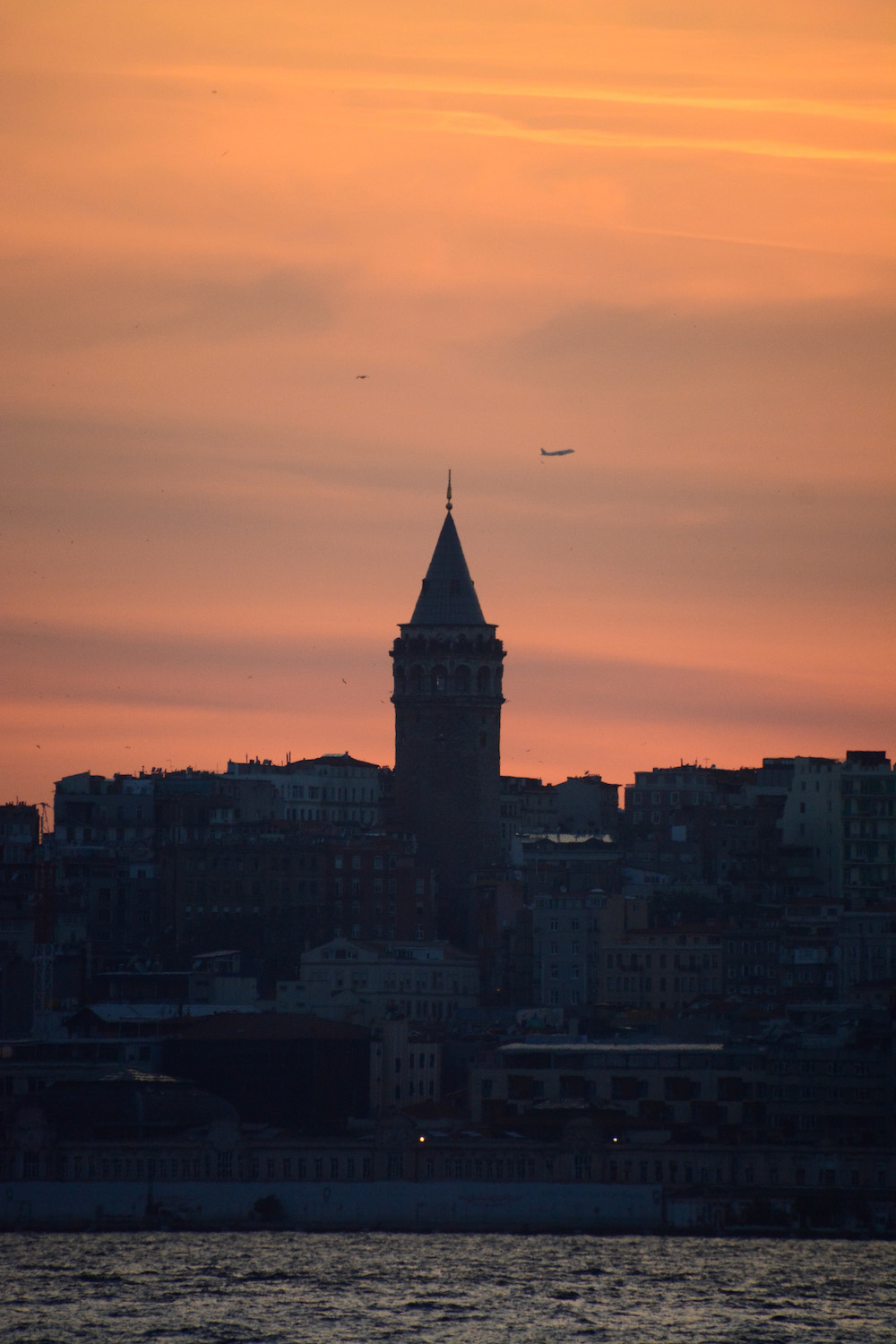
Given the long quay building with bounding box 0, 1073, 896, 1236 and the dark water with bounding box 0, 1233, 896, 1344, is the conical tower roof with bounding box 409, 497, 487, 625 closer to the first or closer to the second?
the long quay building with bounding box 0, 1073, 896, 1236

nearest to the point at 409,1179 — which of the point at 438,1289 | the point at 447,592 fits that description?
the point at 438,1289

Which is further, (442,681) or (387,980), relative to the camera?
(442,681)

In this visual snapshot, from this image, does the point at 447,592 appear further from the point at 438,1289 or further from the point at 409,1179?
the point at 438,1289

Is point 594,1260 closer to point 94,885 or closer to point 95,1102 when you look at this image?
point 95,1102

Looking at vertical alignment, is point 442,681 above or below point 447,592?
below

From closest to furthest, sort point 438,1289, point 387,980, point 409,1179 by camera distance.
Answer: point 438,1289, point 409,1179, point 387,980

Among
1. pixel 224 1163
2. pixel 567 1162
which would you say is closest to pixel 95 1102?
pixel 224 1163

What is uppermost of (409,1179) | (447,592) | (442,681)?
(447,592)
